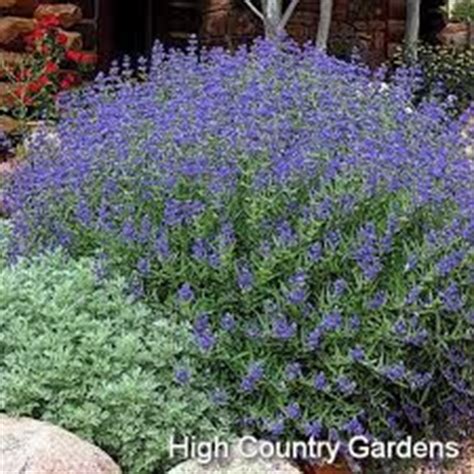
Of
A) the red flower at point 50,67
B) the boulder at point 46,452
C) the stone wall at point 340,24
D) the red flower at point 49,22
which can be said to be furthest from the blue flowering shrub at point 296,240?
the stone wall at point 340,24

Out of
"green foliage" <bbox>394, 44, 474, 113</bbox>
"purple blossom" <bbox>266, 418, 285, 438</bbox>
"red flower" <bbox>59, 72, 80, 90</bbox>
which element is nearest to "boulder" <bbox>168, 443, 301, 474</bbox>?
"purple blossom" <bbox>266, 418, 285, 438</bbox>

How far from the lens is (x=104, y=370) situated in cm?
310

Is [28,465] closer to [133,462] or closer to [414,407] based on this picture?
[133,462]

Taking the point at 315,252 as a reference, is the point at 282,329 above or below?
below

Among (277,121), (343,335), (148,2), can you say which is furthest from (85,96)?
(148,2)

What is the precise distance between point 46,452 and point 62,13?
6.28 metres

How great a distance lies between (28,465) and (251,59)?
6.72ft

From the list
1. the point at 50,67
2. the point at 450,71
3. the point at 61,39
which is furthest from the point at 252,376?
the point at 450,71

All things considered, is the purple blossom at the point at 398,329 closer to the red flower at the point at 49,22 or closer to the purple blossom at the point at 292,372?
the purple blossom at the point at 292,372

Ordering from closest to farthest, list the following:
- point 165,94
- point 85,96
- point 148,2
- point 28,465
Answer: point 28,465
point 165,94
point 85,96
point 148,2

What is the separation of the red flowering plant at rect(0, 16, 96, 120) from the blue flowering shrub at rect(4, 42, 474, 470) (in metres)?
3.83

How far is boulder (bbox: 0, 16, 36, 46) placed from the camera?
800 centimetres

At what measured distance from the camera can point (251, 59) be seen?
13.8ft

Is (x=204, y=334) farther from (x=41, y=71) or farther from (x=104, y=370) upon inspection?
(x=41, y=71)
